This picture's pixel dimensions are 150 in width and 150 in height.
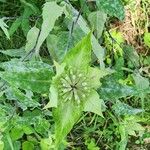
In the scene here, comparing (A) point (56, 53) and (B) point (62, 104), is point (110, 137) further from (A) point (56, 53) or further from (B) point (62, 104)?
(B) point (62, 104)

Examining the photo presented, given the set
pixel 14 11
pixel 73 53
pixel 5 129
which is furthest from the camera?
pixel 14 11

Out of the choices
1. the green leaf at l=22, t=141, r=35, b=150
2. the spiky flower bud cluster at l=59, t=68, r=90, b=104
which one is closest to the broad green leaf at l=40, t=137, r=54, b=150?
the green leaf at l=22, t=141, r=35, b=150

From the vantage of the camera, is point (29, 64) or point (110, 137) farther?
point (110, 137)

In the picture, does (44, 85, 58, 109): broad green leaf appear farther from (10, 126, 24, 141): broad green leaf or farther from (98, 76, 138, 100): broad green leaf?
(10, 126, 24, 141): broad green leaf

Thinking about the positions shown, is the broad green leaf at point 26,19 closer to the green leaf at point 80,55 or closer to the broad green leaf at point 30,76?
the broad green leaf at point 30,76

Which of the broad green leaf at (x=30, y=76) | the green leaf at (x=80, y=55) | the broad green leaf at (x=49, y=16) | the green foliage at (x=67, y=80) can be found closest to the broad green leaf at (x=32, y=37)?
the green foliage at (x=67, y=80)

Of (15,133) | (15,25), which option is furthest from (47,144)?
(15,25)

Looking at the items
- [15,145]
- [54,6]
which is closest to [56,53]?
[54,6]
